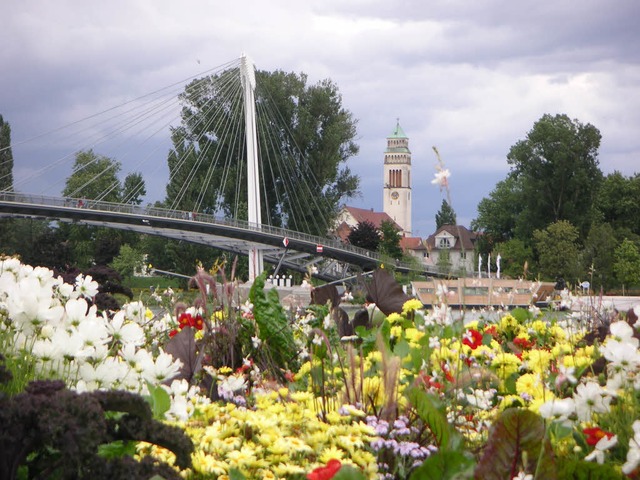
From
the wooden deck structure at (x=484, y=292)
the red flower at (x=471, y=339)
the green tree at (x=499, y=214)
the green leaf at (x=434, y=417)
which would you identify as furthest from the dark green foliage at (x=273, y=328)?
the green tree at (x=499, y=214)

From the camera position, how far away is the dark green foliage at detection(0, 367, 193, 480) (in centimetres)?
142

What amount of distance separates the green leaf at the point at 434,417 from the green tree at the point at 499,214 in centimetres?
4896

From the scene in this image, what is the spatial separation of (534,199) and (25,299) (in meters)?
45.7

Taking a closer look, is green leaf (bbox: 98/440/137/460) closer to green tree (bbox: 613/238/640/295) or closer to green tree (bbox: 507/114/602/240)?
green tree (bbox: 613/238/640/295)

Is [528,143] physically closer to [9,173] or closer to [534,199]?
[534,199]

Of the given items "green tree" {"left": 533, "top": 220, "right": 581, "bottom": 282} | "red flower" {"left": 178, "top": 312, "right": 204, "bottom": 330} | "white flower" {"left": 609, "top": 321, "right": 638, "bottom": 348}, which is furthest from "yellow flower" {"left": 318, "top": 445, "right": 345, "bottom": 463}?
"green tree" {"left": 533, "top": 220, "right": 581, "bottom": 282}

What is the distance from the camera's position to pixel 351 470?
1.50 meters

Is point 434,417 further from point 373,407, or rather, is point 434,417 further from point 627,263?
point 627,263

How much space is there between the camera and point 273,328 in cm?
350

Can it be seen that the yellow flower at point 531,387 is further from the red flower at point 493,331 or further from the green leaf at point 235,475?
the red flower at point 493,331

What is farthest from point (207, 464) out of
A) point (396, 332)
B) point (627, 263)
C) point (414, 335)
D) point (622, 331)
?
point (627, 263)

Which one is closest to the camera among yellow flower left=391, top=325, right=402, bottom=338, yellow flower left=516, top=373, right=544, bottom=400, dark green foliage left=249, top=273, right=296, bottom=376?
yellow flower left=516, top=373, right=544, bottom=400

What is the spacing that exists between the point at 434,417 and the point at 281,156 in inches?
1667

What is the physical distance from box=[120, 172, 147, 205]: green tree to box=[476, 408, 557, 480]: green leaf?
52868mm
